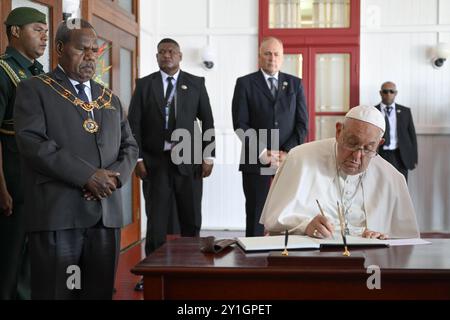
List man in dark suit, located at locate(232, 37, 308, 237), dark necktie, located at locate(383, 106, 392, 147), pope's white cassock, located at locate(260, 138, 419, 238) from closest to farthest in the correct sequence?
pope's white cassock, located at locate(260, 138, 419, 238) → man in dark suit, located at locate(232, 37, 308, 237) → dark necktie, located at locate(383, 106, 392, 147)

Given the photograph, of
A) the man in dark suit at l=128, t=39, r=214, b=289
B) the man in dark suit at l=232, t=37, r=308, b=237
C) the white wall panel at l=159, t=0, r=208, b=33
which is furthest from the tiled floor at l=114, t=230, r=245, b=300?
the white wall panel at l=159, t=0, r=208, b=33

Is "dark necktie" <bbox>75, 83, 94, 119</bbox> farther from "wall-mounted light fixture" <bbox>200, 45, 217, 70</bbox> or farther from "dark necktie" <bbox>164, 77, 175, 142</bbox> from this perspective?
"wall-mounted light fixture" <bbox>200, 45, 217, 70</bbox>

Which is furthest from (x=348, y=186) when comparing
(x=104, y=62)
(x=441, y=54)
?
(x=441, y=54)

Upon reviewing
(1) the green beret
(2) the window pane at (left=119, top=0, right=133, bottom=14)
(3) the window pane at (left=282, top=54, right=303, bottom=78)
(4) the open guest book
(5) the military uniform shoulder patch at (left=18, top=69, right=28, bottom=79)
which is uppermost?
(2) the window pane at (left=119, top=0, right=133, bottom=14)

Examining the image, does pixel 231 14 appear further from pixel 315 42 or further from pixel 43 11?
pixel 43 11

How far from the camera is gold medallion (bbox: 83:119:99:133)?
2852mm

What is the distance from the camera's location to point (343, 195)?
2994 millimetres

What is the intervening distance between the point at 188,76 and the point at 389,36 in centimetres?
401

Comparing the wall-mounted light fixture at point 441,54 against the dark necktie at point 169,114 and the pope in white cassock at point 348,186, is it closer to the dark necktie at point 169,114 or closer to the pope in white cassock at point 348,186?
the dark necktie at point 169,114

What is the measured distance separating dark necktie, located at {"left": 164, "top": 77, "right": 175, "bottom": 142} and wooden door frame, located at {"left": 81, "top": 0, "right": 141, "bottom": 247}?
112 cm

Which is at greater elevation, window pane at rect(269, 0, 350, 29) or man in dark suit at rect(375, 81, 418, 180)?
window pane at rect(269, 0, 350, 29)

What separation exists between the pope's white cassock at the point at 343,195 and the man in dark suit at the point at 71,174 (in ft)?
2.57

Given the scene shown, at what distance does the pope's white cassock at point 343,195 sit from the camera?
2.95 metres

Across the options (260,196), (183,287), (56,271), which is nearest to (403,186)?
(183,287)
